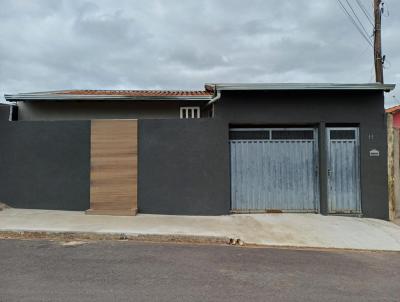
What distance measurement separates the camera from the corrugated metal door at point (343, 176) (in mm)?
9789

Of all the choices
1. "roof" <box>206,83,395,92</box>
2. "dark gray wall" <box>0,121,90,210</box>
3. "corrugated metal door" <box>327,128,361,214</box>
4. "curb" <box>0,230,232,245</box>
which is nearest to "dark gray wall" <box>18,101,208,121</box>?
"dark gray wall" <box>0,121,90,210</box>

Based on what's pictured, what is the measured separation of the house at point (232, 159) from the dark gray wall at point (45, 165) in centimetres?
3

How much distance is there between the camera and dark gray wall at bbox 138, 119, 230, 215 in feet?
31.8

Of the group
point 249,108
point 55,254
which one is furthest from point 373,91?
point 55,254

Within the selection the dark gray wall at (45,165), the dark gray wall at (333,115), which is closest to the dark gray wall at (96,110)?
the dark gray wall at (45,165)

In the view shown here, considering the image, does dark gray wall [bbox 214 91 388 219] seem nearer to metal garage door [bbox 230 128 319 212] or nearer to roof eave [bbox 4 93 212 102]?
metal garage door [bbox 230 128 319 212]

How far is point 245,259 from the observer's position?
20.6 ft

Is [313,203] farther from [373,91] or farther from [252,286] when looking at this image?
[252,286]

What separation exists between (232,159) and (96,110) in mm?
4915

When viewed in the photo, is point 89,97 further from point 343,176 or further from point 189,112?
point 343,176

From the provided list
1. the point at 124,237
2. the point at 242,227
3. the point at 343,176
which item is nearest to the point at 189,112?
the point at 242,227

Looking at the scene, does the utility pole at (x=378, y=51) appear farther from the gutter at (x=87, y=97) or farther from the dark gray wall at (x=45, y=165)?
the dark gray wall at (x=45, y=165)

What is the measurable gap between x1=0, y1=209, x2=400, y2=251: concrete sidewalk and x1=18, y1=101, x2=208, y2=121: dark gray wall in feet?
11.5

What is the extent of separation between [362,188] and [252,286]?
19.9 ft
